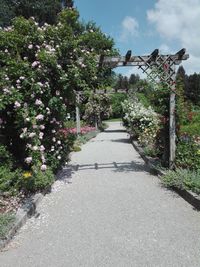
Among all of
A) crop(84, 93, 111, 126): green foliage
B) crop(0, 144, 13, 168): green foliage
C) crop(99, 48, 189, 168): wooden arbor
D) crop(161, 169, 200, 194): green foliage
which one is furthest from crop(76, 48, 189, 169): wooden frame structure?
crop(84, 93, 111, 126): green foliage

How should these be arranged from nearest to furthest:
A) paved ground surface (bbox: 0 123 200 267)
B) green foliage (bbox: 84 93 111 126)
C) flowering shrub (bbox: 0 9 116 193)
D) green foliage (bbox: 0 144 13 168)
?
1. paved ground surface (bbox: 0 123 200 267)
2. flowering shrub (bbox: 0 9 116 193)
3. green foliage (bbox: 0 144 13 168)
4. green foliage (bbox: 84 93 111 126)

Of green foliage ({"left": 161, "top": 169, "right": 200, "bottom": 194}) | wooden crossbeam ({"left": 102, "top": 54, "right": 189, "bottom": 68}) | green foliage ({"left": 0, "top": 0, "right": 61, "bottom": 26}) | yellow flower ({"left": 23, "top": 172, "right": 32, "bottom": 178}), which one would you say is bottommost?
green foliage ({"left": 161, "top": 169, "right": 200, "bottom": 194})

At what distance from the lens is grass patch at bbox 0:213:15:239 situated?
15.9 feet

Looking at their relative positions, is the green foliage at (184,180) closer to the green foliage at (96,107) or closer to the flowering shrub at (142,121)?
the flowering shrub at (142,121)

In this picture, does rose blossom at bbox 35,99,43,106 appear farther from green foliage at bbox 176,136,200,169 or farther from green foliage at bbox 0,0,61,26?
green foliage at bbox 0,0,61,26

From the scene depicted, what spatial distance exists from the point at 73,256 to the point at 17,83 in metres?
4.49

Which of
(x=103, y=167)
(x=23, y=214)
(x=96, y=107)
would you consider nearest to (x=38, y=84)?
(x=23, y=214)

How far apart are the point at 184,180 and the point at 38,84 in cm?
368

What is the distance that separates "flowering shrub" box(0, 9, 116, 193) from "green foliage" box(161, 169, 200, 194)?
2.65 m

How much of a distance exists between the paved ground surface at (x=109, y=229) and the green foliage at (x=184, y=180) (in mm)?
247

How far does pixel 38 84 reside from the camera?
300 inches

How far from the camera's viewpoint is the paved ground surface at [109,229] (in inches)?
170

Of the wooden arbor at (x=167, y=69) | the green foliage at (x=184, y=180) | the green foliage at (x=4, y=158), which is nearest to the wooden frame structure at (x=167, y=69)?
the wooden arbor at (x=167, y=69)

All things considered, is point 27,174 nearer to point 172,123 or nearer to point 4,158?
point 4,158
